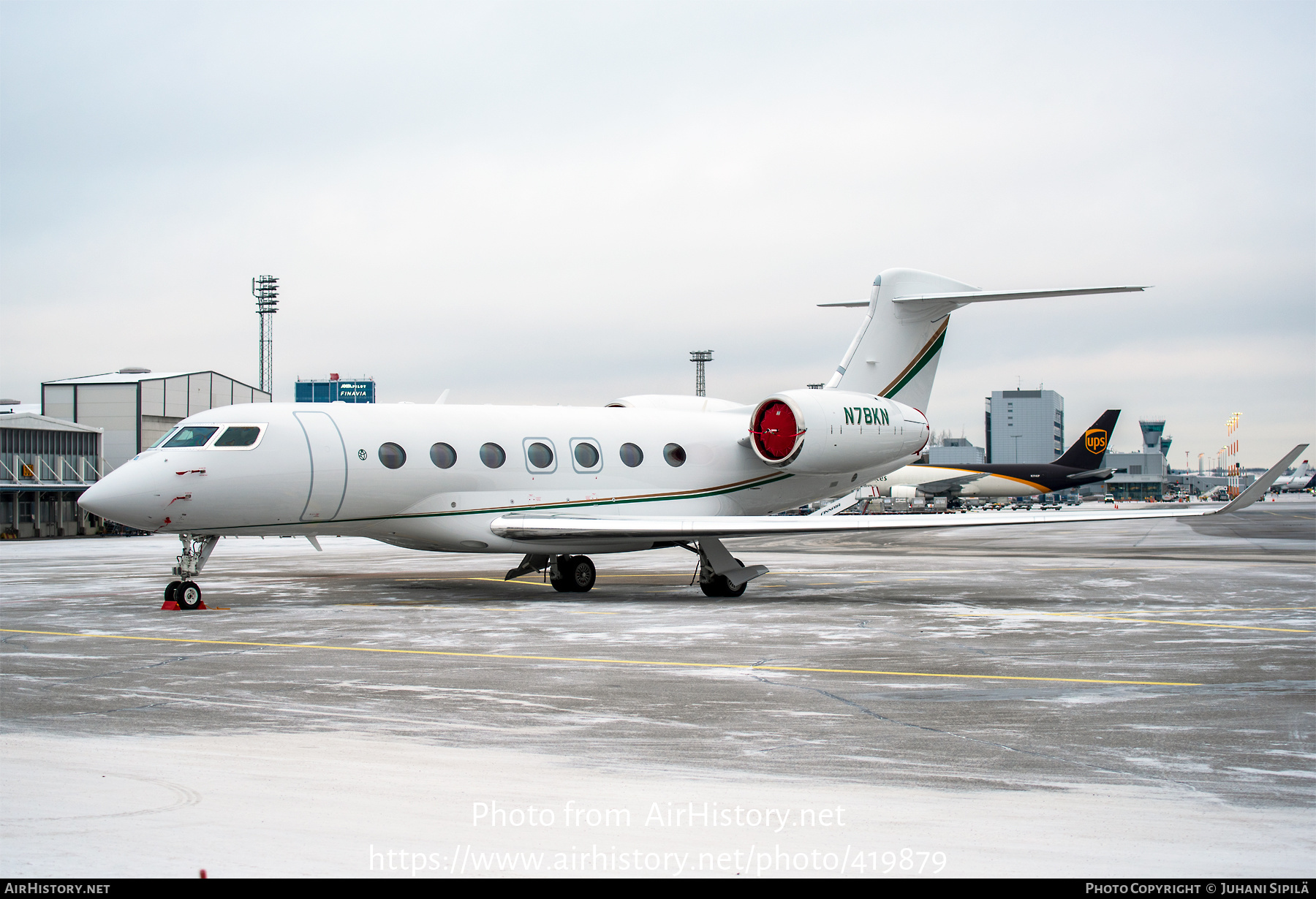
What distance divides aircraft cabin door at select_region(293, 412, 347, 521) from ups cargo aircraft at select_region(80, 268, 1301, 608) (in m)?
0.02

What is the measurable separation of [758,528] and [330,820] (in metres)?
11.5

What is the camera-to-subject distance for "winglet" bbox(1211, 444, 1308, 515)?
558 inches

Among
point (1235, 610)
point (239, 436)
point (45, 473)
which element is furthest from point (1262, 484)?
point (45, 473)

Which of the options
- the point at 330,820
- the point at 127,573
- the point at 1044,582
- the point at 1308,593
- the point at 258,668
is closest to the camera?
the point at 330,820

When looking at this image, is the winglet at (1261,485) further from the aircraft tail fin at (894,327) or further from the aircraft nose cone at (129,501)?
the aircraft nose cone at (129,501)

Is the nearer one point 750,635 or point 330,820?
point 330,820

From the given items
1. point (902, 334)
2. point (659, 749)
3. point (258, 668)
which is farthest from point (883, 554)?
point (659, 749)

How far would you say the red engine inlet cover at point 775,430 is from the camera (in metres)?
19.4

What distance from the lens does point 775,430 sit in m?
19.6

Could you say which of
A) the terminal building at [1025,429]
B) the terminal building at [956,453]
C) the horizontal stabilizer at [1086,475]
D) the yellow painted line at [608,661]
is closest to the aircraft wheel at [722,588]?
Answer: the yellow painted line at [608,661]

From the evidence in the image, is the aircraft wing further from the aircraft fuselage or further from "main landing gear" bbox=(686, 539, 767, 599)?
the aircraft fuselage

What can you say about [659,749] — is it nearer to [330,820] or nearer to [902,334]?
[330,820]

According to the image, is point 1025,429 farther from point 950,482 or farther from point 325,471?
point 325,471

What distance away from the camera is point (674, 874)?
4426 mm
